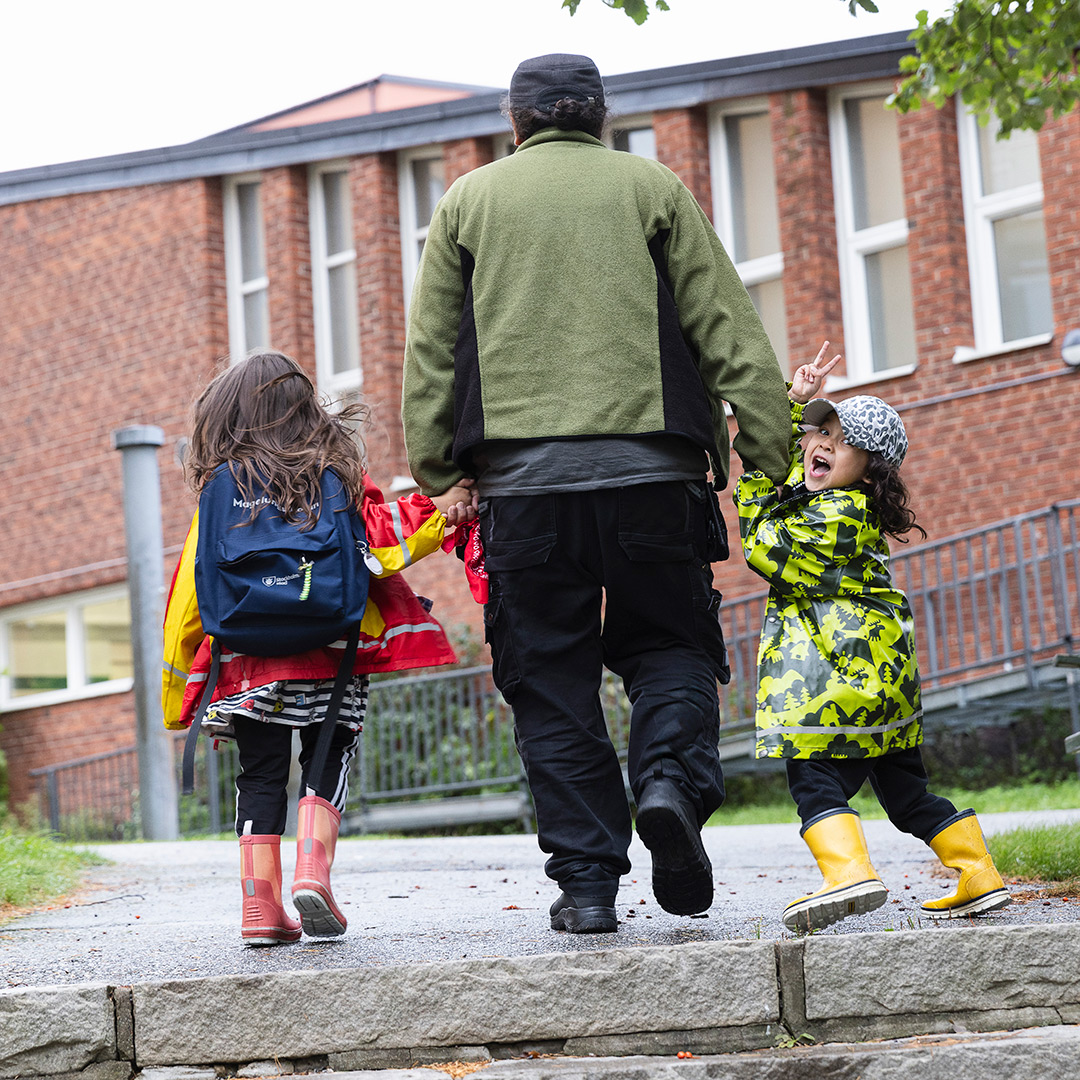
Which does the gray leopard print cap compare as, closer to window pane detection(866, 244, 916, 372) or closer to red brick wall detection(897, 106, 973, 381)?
red brick wall detection(897, 106, 973, 381)

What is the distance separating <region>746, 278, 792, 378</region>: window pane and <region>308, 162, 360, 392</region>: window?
451 centimetres

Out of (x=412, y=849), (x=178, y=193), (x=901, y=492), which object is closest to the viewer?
(x=901, y=492)

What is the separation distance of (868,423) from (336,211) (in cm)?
1366

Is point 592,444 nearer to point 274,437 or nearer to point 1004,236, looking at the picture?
point 274,437

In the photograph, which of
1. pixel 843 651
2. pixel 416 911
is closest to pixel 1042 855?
pixel 843 651

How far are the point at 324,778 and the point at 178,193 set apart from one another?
47.2 ft

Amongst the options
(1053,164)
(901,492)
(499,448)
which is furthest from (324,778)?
(1053,164)

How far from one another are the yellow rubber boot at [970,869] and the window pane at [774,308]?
10.7 m

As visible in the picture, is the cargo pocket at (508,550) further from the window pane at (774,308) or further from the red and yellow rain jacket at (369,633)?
the window pane at (774,308)

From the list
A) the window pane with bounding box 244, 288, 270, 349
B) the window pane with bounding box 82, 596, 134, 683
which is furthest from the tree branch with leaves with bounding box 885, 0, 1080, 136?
the window pane with bounding box 82, 596, 134, 683

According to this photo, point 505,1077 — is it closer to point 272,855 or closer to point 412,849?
point 272,855

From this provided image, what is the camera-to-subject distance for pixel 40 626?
17859 millimetres

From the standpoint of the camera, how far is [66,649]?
17.6 meters

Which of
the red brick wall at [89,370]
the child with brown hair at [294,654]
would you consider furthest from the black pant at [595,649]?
the red brick wall at [89,370]
